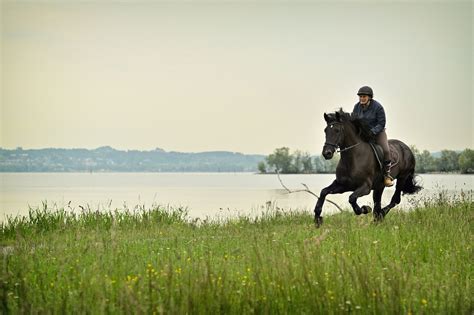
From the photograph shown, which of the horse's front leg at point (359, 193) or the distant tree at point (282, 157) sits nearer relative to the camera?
the horse's front leg at point (359, 193)

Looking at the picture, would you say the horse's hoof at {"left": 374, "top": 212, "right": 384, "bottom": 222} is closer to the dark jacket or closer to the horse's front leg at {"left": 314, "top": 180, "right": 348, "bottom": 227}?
the horse's front leg at {"left": 314, "top": 180, "right": 348, "bottom": 227}

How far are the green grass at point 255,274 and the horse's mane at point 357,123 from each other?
225 centimetres

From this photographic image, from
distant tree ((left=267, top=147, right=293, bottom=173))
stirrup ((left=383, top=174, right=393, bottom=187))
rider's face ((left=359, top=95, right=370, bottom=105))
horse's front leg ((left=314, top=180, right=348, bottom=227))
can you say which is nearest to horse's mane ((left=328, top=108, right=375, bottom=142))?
rider's face ((left=359, top=95, right=370, bottom=105))

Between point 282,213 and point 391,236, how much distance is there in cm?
656

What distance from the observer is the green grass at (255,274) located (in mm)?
7211

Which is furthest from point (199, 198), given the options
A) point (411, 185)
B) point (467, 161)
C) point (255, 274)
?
point (255, 274)

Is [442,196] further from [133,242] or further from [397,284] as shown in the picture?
[397,284]

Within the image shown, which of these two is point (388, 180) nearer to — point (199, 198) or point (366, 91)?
point (366, 91)

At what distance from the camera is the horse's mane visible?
1456cm

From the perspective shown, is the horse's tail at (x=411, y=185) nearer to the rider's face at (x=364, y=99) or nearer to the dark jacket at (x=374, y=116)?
the dark jacket at (x=374, y=116)

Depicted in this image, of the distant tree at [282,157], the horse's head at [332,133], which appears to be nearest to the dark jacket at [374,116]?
the horse's head at [332,133]

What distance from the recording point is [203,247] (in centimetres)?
1239

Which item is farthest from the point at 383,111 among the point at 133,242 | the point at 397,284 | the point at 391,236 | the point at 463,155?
the point at 463,155

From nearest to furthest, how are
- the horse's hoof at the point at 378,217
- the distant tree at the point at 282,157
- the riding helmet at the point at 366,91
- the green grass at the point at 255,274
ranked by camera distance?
the green grass at the point at 255,274 → the riding helmet at the point at 366,91 → the horse's hoof at the point at 378,217 → the distant tree at the point at 282,157
